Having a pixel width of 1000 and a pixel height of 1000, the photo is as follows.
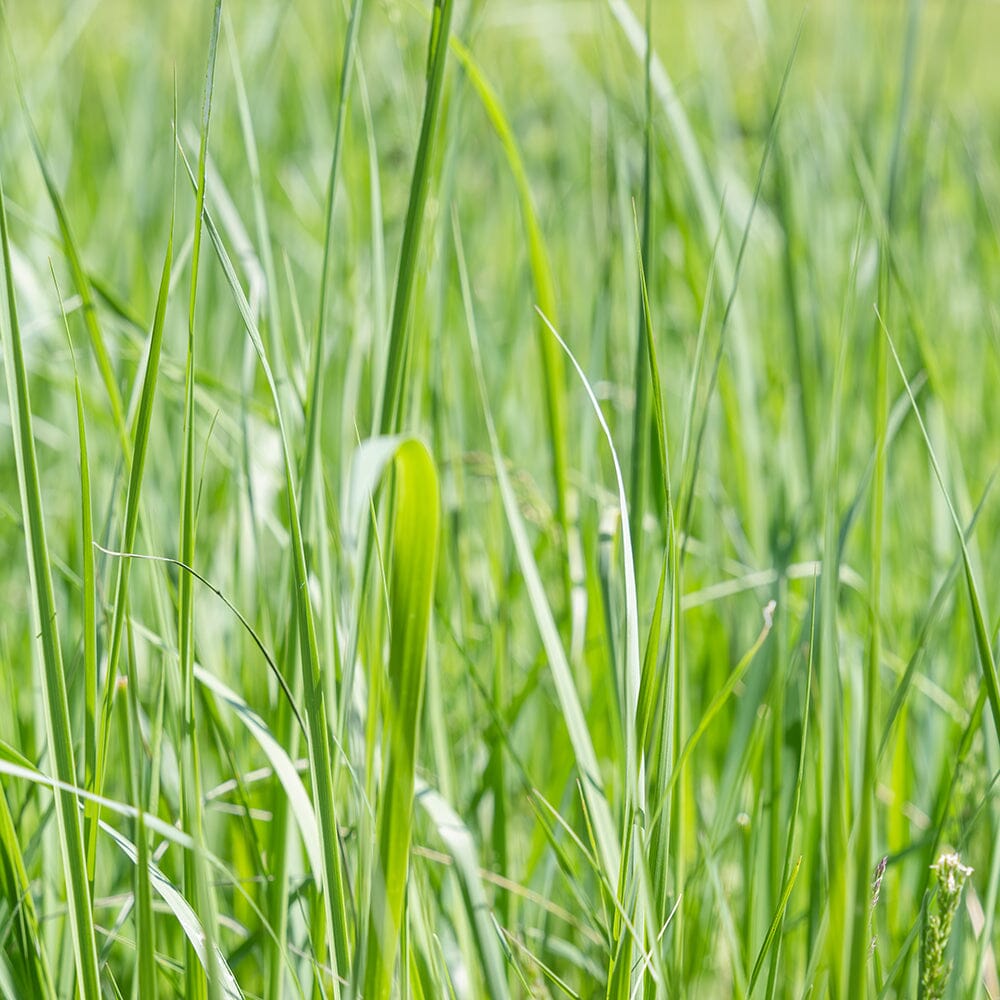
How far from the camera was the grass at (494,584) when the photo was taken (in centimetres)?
30

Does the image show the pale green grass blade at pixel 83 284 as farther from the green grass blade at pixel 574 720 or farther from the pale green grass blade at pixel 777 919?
the pale green grass blade at pixel 777 919

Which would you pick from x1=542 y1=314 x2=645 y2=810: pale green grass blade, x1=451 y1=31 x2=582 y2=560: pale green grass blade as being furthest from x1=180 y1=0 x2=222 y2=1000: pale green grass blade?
x1=451 y1=31 x2=582 y2=560: pale green grass blade

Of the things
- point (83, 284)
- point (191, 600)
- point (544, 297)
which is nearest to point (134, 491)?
point (191, 600)

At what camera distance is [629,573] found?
0.32m

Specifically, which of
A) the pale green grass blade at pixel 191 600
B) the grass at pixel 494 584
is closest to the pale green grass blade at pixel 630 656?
the grass at pixel 494 584

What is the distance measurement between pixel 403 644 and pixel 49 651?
Result: 0.13 meters

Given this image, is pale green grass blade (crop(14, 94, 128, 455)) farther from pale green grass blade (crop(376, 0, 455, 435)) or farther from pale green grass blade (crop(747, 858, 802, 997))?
pale green grass blade (crop(747, 858, 802, 997))

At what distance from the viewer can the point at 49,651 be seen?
31 centimetres

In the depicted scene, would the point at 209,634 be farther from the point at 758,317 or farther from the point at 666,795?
the point at 758,317

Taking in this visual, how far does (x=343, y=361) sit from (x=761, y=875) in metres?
0.52

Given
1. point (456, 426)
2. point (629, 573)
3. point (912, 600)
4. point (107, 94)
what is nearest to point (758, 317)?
point (912, 600)

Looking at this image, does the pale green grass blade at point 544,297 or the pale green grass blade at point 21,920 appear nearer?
the pale green grass blade at point 21,920

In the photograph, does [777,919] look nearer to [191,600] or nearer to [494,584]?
[191,600]

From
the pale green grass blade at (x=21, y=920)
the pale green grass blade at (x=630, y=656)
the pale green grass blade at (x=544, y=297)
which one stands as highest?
the pale green grass blade at (x=544, y=297)
